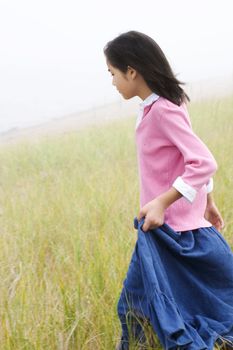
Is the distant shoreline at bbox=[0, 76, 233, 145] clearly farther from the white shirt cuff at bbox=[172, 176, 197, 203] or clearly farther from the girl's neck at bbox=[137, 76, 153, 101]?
the white shirt cuff at bbox=[172, 176, 197, 203]

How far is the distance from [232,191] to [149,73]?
139 centimetres

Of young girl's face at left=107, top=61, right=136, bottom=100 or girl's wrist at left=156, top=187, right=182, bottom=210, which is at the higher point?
young girl's face at left=107, top=61, right=136, bottom=100

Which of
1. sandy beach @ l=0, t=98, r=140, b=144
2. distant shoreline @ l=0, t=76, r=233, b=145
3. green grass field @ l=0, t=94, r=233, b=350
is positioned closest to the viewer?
green grass field @ l=0, t=94, r=233, b=350

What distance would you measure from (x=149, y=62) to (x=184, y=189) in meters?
0.40

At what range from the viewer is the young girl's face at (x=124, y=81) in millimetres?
1602

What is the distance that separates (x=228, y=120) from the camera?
5.30 meters

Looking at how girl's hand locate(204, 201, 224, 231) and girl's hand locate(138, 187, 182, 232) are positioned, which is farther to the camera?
girl's hand locate(204, 201, 224, 231)

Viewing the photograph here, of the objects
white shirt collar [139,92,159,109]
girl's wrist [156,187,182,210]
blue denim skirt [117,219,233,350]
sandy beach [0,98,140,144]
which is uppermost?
white shirt collar [139,92,159,109]

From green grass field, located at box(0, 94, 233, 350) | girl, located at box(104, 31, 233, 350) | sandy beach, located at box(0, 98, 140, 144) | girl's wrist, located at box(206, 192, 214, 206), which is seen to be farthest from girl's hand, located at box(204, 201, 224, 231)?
sandy beach, located at box(0, 98, 140, 144)

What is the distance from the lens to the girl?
148 centimetres

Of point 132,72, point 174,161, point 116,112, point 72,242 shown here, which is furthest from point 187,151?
point 116,112

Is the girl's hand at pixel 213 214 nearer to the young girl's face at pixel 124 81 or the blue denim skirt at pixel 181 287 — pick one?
the blue denim skirt at pixel 181 287

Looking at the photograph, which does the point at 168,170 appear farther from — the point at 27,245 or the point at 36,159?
the point at 36,159

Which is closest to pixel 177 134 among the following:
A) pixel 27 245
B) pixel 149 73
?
pixel 149 73
